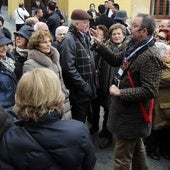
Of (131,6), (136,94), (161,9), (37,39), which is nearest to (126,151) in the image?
(136,94)

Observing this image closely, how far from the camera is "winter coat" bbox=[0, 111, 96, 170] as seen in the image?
2.26m

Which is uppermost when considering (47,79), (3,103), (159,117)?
(47,79)

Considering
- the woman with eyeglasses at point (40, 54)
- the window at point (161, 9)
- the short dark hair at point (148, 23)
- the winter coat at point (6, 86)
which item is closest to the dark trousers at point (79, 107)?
the woman with eyeglasses at point (40, 54)

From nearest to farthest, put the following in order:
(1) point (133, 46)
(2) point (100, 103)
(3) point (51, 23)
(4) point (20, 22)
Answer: (1) point (133, 46)
(2) point (100, 103)
(3) point (51, 23)
(4) point (20, 22)

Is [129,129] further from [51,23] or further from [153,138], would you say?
[51,23]

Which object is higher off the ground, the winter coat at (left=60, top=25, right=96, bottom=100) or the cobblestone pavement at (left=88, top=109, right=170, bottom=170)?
the winter coat at (left=60, top=25, right=96, bottom=100)

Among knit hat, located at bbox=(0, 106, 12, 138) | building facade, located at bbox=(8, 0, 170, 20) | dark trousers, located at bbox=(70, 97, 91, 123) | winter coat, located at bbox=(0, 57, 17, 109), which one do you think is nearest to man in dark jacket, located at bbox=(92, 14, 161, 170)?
winter coat, located at bbox=(0, 57, 17, 109)

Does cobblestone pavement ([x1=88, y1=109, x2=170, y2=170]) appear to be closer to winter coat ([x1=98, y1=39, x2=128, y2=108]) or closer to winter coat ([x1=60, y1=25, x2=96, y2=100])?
winter coat ([x1=98, y1=39, x2=128, y2=108])

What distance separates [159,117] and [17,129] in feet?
8.80

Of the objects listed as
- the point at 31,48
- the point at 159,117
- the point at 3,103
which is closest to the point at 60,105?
the point at 3,103

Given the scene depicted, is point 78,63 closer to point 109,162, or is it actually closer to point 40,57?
point 40,57

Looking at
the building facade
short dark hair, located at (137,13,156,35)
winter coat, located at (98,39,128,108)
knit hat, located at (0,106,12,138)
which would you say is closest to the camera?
knit hat, located at (0,106,12,138)

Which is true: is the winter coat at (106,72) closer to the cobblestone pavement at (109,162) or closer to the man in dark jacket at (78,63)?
the man in dark jacket at (78,63)

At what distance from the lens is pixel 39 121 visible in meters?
2.27
